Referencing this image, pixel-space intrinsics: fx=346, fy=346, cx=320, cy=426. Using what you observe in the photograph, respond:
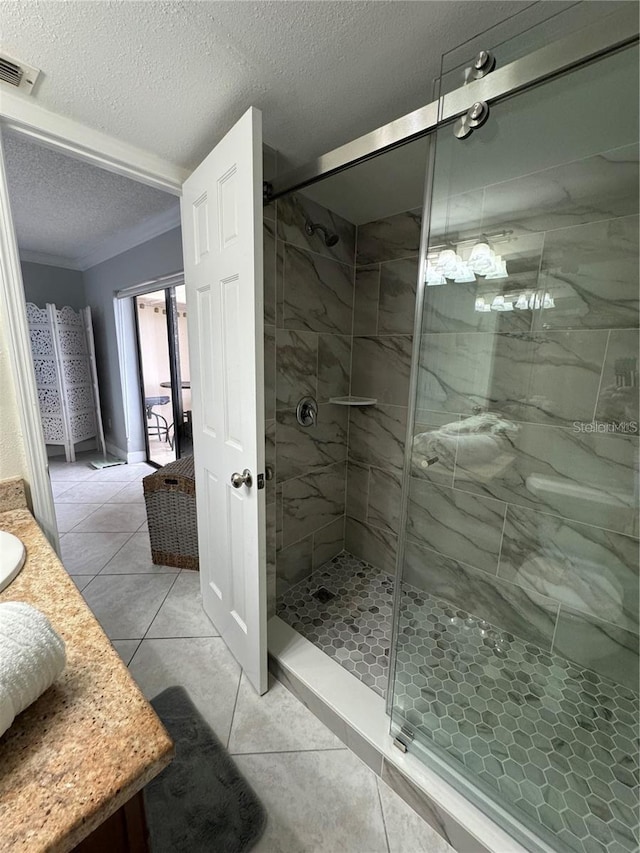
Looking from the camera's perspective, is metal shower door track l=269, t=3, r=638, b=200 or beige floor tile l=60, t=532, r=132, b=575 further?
beige floor tile l=60, t=532, r=132, b=575

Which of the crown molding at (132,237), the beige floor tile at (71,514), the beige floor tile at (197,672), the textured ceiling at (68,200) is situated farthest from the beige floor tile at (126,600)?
the crown molding at (132,237)

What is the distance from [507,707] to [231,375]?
165 centimetres

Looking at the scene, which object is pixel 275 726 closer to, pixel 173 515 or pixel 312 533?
pixel 312 533

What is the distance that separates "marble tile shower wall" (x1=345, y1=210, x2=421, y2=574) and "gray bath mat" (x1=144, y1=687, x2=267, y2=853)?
1.28m

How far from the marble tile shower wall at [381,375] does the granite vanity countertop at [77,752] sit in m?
1.66

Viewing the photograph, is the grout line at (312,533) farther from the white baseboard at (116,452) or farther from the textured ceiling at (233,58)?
the white baseboard at (116,452)

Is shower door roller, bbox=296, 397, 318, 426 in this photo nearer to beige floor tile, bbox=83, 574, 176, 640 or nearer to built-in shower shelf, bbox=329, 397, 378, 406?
built-in shower shelf, bbox=329, 397, 378, 406

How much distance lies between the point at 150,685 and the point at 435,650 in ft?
4.06

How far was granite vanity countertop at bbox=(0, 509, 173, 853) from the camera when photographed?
41cm

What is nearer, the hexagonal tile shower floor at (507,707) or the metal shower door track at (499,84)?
the metal shower door track at (499,84)

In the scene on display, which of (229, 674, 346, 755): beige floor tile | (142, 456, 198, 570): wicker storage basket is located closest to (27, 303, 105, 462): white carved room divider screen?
(142, 456, 198, 570): wicker storage basket

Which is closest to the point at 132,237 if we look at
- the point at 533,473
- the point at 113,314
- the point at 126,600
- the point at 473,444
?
the point at 113,314

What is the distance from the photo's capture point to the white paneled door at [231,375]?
43.6 inches

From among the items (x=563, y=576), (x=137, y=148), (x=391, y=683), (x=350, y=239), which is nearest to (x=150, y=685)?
(x=391, y=683)
